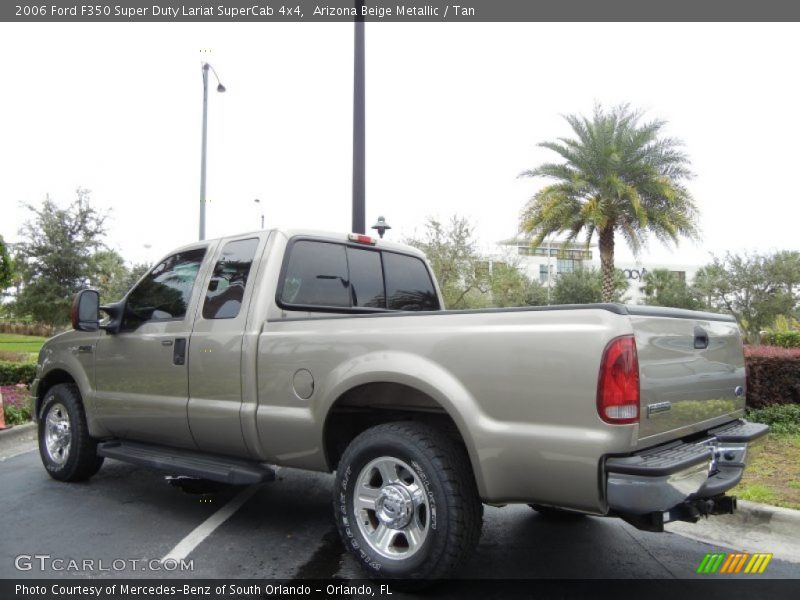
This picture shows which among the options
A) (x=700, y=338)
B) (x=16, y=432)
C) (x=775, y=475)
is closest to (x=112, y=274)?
(x=16, y=432)

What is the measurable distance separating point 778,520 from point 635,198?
1552 cm

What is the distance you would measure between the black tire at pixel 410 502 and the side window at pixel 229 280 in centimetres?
143

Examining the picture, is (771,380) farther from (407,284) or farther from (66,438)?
(66,438)

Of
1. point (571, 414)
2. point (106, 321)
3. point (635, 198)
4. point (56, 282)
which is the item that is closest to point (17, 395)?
point (106, 321)

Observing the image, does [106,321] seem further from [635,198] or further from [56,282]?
[56,282]

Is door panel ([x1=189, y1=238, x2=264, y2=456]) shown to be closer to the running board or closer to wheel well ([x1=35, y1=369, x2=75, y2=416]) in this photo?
the running board

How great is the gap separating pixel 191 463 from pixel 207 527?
1.63 ft

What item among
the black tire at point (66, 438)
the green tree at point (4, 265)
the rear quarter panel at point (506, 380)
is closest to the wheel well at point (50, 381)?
the black tire at point (66, 438)

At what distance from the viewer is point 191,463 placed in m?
4.27

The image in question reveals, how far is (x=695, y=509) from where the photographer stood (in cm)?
299

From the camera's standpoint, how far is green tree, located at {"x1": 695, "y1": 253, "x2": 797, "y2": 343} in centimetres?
4425

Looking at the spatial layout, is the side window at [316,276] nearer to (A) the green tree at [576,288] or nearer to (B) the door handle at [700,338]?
(B) the door handle at [700,338]

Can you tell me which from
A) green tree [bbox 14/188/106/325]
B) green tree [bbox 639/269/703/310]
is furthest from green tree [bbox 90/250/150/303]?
green tree [bbox 639/269/703/310]

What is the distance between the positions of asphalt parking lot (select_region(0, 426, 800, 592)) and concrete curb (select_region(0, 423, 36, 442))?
254 cm
